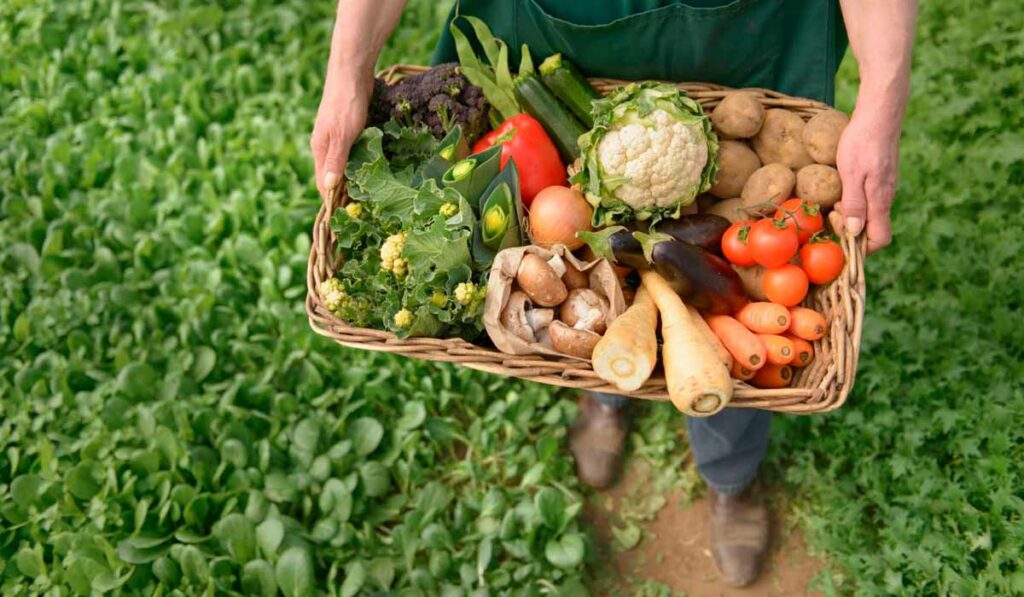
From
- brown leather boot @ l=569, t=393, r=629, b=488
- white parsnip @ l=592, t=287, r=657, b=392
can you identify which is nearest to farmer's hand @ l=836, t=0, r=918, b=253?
white parsnip @ l=592, t=287, r=657, b=392

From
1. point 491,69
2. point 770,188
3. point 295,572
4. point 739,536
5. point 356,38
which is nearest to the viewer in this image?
point 770,188

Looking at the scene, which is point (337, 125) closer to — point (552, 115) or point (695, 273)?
point (552, 115)

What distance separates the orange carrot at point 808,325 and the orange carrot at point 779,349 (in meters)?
0.05

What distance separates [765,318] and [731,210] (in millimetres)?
324

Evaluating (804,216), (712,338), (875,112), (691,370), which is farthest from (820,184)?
(691,370)

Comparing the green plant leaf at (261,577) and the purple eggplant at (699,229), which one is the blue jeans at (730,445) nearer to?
the purple eggplant at (699,229)

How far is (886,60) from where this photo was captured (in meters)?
1.81

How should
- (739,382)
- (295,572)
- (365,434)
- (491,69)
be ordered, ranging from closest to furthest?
1. (739,382)
2. (491,69)
3. (295,572)
4. (365,434)

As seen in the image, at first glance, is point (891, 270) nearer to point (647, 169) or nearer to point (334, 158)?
point (647, 169)

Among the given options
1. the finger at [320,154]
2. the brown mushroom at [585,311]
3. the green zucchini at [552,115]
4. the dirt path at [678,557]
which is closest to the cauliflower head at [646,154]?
the green zucchini at [552,115]

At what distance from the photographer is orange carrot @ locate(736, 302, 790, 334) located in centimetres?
182

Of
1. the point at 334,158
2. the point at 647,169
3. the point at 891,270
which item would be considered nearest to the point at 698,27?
the point at 647,169

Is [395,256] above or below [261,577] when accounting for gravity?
above

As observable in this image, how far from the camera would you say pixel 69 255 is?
3205mm
